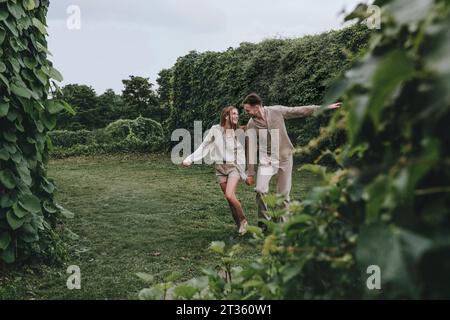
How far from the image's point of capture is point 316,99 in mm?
13820

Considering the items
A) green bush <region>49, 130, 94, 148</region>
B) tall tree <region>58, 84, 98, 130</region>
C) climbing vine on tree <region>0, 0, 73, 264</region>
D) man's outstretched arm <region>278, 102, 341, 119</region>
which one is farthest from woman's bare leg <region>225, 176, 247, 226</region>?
tall tree <region>58, 84, 98, 130</region>

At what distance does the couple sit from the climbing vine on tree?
2.83 m

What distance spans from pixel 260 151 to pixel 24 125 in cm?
366

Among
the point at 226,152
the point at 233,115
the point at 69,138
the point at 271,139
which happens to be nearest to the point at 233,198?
the point at 226,152

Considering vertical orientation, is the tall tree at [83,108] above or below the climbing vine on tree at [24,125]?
above

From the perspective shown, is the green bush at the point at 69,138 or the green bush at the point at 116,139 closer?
the green bush at the point at 116,139

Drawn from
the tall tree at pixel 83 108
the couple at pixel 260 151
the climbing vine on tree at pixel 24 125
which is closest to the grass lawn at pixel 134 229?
the climbing vine on tree at pixel 24 125

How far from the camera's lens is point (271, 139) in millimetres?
7980

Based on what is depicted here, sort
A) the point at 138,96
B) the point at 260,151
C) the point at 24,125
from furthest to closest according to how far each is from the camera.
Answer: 1. the point at 138,96
2. the point at 260,151
3. the point at 24,125

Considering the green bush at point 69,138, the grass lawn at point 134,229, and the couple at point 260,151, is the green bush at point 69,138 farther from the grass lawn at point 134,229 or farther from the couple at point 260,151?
the couple at point 260,151

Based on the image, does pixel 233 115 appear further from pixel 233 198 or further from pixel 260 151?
pixel 233 198

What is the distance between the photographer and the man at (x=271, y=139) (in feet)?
26.0
